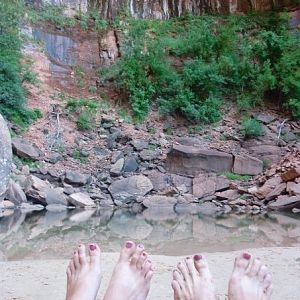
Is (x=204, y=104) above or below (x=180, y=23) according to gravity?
below

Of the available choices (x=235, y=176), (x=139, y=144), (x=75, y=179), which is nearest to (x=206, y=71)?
(x=139, y=144)

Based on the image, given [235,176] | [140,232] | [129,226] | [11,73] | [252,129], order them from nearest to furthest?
[140,232] → [129,226] → [235,176] → [11,73] → [252,129]

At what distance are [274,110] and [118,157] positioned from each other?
16.9 ft

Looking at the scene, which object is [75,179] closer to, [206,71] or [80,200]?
[80,200]

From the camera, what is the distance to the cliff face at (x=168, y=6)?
54.5 ft

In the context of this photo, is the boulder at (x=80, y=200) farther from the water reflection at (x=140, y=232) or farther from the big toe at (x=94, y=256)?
the big toe at (x=94, y=256)

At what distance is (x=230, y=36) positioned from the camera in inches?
584

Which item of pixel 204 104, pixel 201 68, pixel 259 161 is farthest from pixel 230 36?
pixel 259 161

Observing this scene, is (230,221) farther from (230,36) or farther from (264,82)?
(230,36)

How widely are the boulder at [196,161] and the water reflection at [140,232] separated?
2505 millimetres

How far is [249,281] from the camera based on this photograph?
2.10 meters

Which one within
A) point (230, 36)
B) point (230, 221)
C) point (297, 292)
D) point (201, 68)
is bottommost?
point (230, 221)

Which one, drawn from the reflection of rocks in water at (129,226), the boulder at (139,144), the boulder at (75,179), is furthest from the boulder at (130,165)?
the reflection of rocks in water at (129,226)

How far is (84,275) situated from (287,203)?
7761 mm
